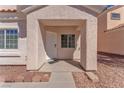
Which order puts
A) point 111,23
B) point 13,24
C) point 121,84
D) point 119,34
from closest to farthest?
point 121,84, point 13,24, point 119,34, point 111,23

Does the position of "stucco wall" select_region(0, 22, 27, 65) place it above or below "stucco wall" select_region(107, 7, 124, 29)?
below

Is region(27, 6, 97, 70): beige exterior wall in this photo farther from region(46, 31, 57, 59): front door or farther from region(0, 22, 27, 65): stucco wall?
region(46, 31, 57, 59): front door

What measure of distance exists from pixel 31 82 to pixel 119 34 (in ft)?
51.7

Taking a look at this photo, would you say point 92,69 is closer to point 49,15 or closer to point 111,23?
point 49,15

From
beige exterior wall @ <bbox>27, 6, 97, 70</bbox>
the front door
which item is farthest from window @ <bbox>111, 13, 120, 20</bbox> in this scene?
beige exterior wall @ <bbox>27, 6, 97, 70</bbox>

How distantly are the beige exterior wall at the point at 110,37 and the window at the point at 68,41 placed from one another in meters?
6.72

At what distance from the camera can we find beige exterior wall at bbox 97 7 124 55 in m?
21.1

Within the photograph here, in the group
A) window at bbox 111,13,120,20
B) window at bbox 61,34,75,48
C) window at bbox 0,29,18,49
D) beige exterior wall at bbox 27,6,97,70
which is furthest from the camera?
window at bbox 111,13,120,20

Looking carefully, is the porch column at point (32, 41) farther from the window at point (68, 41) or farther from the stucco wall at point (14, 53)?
the window at point (68, 41)

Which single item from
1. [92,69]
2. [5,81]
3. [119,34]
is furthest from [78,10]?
[119,34]

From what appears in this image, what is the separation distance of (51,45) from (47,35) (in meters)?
0.92

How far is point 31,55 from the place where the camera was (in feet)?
34.1

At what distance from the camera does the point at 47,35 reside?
1561 cm

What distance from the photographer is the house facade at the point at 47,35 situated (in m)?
10.2
